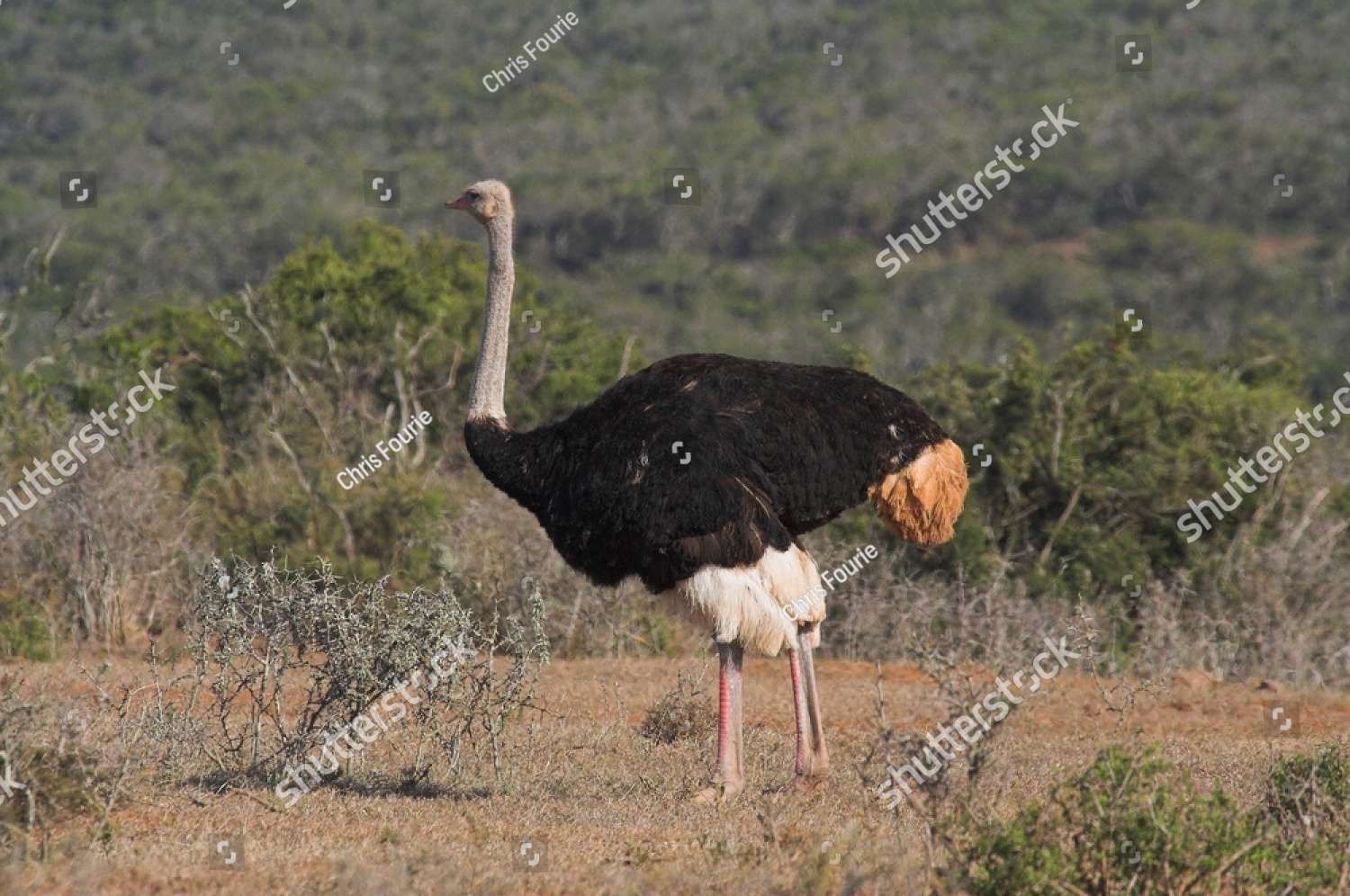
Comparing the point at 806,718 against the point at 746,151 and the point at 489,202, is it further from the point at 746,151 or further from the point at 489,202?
the point at 746,151

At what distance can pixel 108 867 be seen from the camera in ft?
17.9

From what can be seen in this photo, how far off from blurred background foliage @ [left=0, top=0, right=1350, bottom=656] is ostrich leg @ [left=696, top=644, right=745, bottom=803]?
382 centimetres

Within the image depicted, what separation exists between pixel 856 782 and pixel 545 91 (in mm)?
49765

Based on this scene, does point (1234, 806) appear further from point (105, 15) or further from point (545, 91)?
point (105, 15)

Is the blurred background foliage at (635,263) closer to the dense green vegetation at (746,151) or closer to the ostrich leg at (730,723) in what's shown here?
the dense green vegetation at (746,151)

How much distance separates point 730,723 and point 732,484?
88 centimetres

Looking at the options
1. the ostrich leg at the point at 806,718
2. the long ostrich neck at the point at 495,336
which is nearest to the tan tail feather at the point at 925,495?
the ostrich leg at the point at 806,718

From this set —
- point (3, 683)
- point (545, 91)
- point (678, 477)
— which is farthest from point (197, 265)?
point (678, 477)

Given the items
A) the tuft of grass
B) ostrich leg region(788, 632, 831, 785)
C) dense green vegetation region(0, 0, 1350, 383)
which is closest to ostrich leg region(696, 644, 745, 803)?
ostrich leg region(788, 632, 831, 785)

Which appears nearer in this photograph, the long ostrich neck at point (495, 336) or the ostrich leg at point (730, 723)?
the ostrich leg at point (730, 723)

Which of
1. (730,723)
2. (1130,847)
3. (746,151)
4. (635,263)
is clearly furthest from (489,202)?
(746,151)

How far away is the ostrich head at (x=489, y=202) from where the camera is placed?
8.20m

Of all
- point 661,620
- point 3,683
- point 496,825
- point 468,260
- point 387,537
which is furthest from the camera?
point 468,260

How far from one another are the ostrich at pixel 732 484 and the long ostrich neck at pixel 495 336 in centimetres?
11
